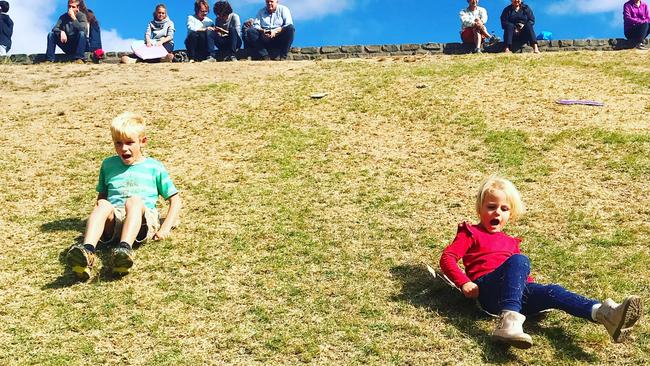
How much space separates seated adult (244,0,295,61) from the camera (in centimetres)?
1783

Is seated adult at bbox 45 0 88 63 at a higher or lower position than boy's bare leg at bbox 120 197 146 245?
higher

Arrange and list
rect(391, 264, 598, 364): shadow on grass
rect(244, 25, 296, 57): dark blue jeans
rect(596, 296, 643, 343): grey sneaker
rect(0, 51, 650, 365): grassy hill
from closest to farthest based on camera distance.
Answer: rect(596, 296, 643, 343): grey sneaker < rect(391, 264, 598, 364): shadow on grass < rect(0, 51, 650, 365): grassy hill < rect(244, 25, 296, 57): dark blue jeans

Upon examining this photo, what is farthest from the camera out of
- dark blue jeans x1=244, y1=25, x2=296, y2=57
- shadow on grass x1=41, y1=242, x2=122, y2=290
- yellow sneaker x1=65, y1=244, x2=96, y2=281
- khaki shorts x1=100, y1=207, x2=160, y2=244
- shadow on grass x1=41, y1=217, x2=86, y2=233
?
dark blue jeans x1=244, y1=25, x2=296, y2=57

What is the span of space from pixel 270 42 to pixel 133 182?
37.6 feet

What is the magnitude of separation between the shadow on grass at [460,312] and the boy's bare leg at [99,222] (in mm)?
2784

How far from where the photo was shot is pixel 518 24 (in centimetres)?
1773

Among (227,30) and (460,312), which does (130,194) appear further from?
(227,30)

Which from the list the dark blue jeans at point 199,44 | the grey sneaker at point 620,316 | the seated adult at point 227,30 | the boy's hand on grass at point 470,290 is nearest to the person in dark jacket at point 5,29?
the dark blue jeans at point 199,44

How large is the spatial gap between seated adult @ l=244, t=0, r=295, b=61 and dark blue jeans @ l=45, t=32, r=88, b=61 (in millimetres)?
4368

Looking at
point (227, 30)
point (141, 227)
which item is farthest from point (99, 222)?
point (227, 30)

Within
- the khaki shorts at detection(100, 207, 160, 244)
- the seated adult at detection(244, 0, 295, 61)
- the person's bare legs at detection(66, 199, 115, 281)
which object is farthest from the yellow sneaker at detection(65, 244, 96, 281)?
the seated adult at detection(244, 0, 295, 61)

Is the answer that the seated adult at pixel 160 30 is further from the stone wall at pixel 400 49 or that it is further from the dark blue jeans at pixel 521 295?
the dark blue jeans at pixel 521 295

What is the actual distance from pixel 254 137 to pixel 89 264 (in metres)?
5.11

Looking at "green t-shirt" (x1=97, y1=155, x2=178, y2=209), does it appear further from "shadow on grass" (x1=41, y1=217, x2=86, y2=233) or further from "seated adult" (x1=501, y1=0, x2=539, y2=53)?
"seated adult" (x1=501, y1=0, x2=539, y2=53)
